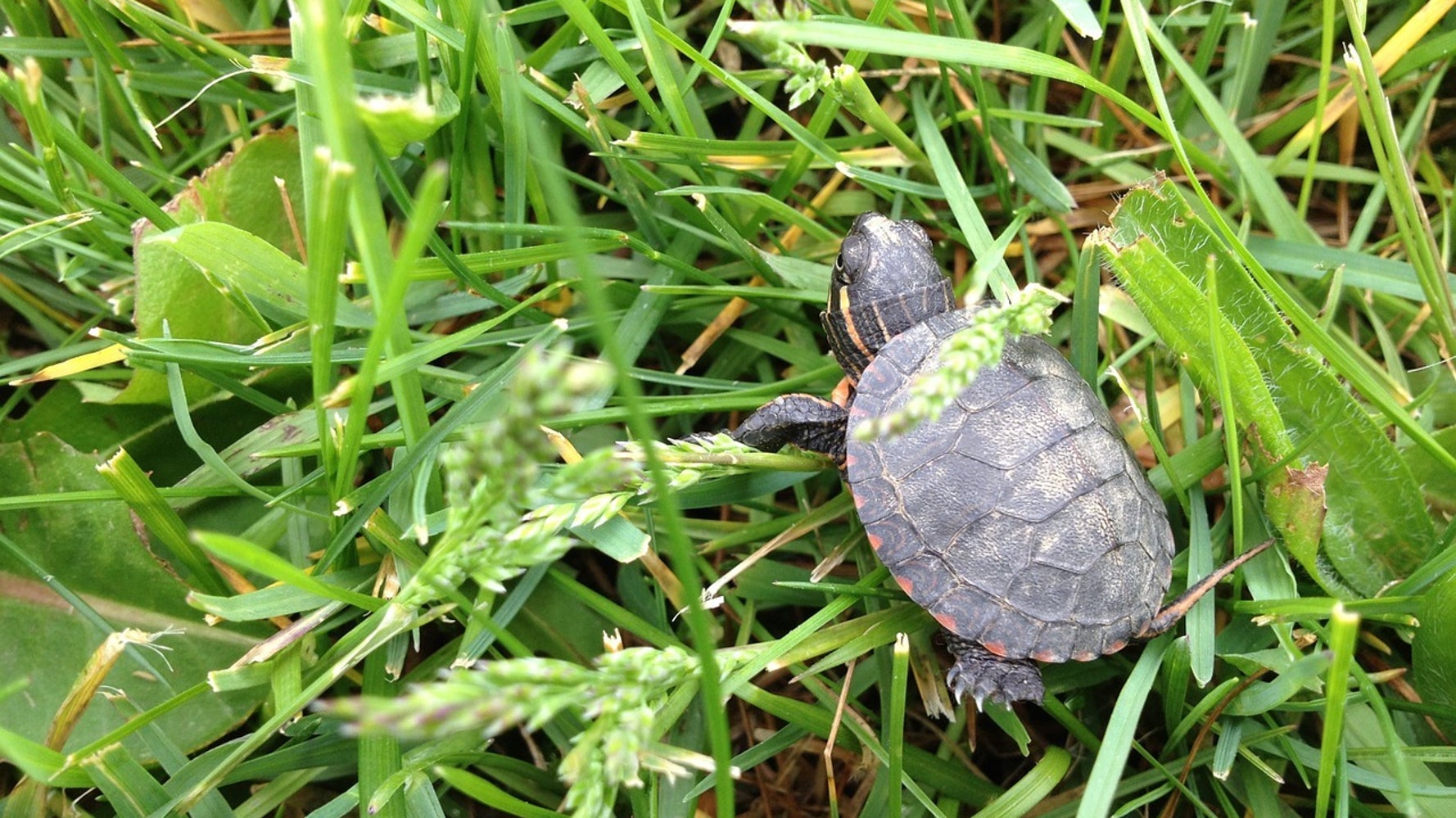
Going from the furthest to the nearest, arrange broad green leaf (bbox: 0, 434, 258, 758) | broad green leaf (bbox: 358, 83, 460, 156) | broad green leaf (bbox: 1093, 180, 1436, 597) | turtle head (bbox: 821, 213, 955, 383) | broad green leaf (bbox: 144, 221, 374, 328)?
turtle head (bbox: 821, 213, 955, 383), broad green leaf (bbox: 0, 434, 258, 758), broad green leaf (bbox: 1093, 180, 1436, 597), broad green leaf (bbox: 144, 221, 374, 328), broad green leaf (bbox: 358, 83, 460, 156)

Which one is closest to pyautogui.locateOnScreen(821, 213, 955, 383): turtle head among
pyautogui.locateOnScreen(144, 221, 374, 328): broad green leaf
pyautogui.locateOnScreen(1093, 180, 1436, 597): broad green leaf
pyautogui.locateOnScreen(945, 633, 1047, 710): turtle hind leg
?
pyautogui.locateOnScreen(1093, 180, 1436, 597): broad green leaf

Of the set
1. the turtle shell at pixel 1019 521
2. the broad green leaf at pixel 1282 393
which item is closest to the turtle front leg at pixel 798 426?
the turtle shell at pixel 1019 521

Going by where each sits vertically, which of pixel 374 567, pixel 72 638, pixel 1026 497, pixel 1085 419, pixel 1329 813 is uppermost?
pixel 1085 419

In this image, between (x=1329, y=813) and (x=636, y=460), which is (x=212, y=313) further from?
(x=1329, y=813)

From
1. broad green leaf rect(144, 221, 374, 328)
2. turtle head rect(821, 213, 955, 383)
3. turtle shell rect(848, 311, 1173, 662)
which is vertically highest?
broad green leaf rect(144, 221, 374, 328)

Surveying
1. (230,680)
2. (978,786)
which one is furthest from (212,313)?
(978,786)

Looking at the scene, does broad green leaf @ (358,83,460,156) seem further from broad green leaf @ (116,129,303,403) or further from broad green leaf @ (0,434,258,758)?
broad green leaf @ (0,434,258,758)

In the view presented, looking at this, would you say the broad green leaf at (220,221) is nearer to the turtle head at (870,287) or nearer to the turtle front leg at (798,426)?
the turtle front leg at (798,426)
